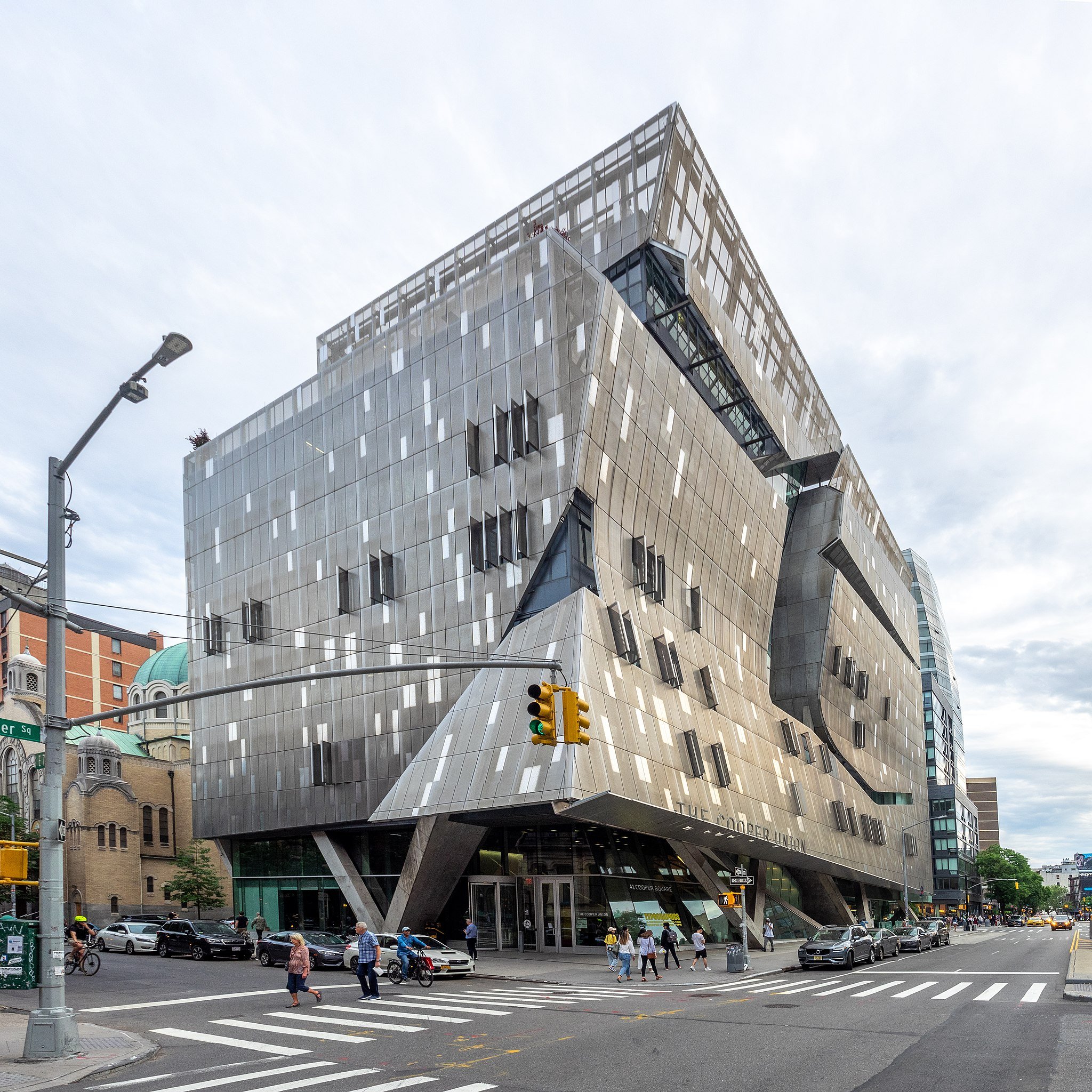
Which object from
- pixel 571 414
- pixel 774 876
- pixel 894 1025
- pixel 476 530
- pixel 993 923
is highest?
pixel 571 414

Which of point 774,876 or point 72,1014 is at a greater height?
point 72,1014

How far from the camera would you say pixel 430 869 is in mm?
40438

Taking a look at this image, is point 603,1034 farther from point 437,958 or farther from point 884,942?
point 884,942

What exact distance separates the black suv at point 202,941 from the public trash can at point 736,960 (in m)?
19.4

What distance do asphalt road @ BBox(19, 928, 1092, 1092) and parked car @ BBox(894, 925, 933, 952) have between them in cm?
1785

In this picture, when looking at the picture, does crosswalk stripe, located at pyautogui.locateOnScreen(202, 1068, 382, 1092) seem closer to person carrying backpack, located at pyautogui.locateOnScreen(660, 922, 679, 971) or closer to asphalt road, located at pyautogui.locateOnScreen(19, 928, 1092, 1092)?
asphalt road, located at pyautogui.locateOnScreen(19, 928, 1092, 1092)

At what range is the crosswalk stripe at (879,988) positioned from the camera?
88.0 feet

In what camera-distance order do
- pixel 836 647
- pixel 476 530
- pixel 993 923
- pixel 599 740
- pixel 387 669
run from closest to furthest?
pixel 387 669, pixel 599 740, pixel 476 530, pixel 836 647, pixel 993 923

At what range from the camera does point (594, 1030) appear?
19.1m

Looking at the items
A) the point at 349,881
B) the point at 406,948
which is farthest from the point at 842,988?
the point at 349,881

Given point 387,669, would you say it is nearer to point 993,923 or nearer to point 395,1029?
point 395,1029

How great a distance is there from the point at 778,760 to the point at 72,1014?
142ft

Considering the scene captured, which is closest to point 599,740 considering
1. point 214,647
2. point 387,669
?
point 387,669

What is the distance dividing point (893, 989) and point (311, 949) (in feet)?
63.1
